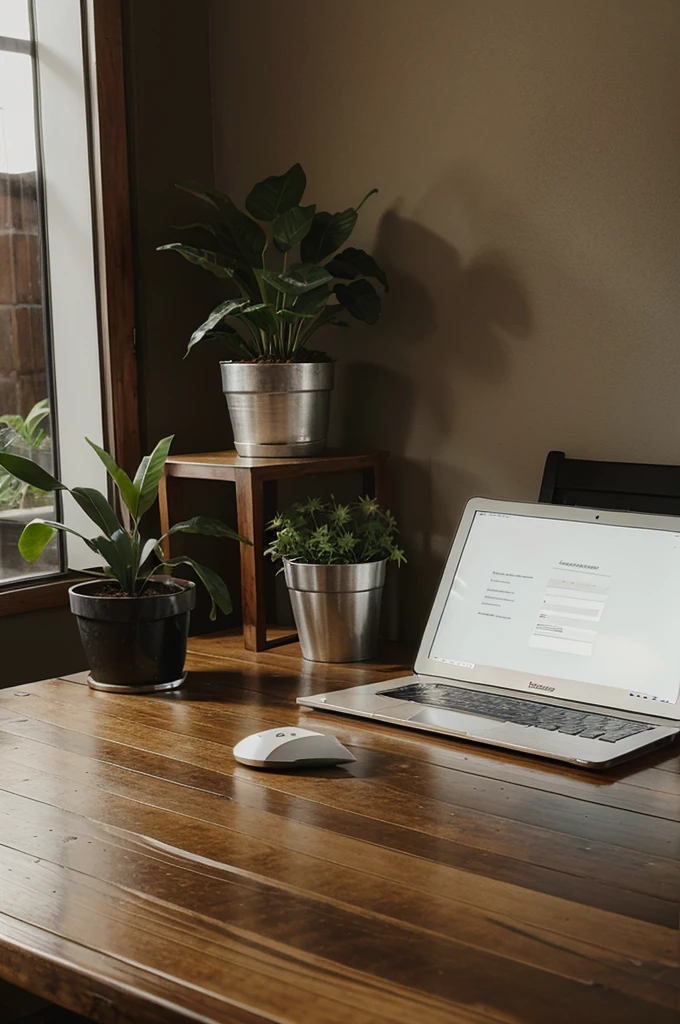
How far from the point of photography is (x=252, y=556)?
1989mm

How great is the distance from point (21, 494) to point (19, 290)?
15.2 inches

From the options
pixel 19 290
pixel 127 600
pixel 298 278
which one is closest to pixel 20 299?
pixel 19 290

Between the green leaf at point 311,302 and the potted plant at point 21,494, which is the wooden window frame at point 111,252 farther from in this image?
the green leaf at point 311,302

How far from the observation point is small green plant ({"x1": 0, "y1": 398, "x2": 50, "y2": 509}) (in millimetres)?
2143

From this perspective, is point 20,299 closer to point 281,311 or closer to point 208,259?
point 208,259

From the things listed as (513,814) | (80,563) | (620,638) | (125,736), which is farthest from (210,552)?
(513,814)

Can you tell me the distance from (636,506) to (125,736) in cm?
89

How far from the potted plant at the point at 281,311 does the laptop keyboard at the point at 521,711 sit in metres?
0.56

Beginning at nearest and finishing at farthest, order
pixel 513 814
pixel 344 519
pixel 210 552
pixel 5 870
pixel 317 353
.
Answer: pixel 5 870
pixel 513 814
pixel 344 519
pixel 317 353
pixel 210 552

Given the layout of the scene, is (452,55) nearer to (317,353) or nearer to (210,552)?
(317,353)

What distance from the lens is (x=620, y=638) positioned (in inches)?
63.9

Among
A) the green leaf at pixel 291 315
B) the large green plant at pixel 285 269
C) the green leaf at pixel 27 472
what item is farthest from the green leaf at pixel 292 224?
the green leaf at pixel 27 472

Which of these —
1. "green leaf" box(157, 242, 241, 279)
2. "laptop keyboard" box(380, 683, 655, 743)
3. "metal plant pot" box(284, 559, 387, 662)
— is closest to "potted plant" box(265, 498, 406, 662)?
"metal plant pot" box(284, 559, 387, 662)

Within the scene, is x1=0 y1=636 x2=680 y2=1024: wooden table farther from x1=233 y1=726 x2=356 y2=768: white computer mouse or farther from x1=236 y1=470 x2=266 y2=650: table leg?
x1=236 y1=470 x2=266 y2=650: table leg
